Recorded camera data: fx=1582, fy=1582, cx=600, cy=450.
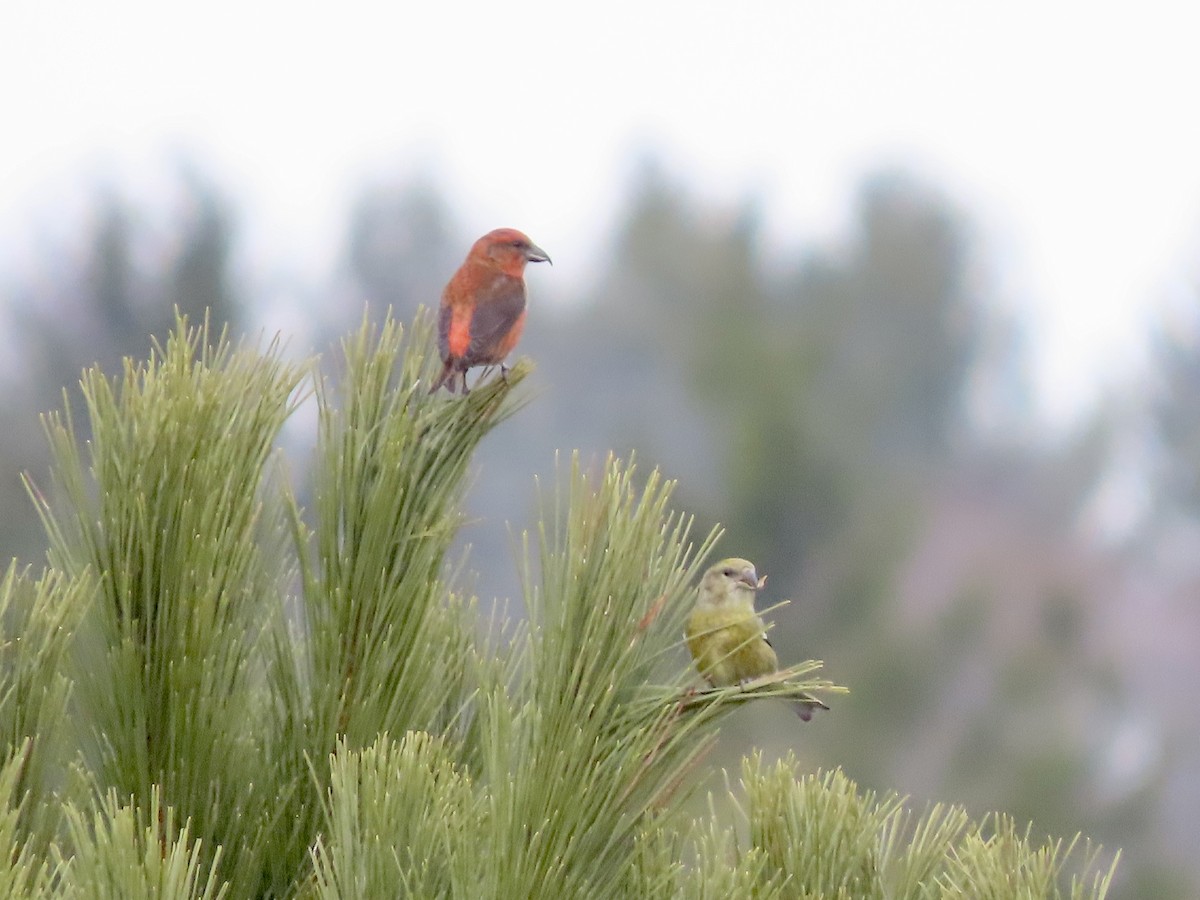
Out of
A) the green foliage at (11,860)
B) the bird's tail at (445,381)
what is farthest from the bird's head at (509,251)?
the green foliage at (11,860)

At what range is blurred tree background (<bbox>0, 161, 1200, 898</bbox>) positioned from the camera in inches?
952

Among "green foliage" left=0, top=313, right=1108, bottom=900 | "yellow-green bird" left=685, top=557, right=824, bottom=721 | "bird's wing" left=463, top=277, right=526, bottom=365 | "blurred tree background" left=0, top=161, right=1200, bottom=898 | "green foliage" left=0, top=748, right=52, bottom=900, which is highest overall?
"blurred tree background" left=0, top=161, right=1200, bottom=898

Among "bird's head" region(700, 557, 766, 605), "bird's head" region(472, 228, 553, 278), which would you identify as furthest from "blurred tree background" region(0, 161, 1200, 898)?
"bird's head" region(700, 557, 766, 605)

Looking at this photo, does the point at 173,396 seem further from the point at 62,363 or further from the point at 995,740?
the point at 62,363

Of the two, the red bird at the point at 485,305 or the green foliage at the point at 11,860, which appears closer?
the green foliage at the point at 11,860

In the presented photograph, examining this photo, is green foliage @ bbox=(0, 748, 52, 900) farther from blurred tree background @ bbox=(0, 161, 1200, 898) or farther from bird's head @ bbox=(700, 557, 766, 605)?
blurred tree background @ bbox=(0, 161, 1200, 898)

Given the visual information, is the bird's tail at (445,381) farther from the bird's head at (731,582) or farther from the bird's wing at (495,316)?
the bird's wing at (495,316)

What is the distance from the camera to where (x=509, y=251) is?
3.99m

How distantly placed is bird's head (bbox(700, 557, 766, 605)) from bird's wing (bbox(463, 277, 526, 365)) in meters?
0.85

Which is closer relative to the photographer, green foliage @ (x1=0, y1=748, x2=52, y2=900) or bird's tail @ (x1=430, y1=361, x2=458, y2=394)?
green foliage @ (x1=0, y1=748, x2=52, y2=900)

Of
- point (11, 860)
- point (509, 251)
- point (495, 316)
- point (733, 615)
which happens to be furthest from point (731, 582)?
point (509, 251)

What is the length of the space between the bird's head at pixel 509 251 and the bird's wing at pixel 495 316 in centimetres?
18

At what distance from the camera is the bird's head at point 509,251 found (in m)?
3.87

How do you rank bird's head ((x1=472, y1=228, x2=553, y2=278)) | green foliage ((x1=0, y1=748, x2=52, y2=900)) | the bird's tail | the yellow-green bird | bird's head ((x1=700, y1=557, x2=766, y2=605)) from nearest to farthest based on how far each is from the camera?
green foliage ((x1=0, y1=748, x2=52, y2=900)) → the bird's tail → the yellow-green bird → bird's head ((x1=700, y1=557, x2=766, y2=605)) → bird's head ((x1=472, y1=228, x2=553, y2=278))
